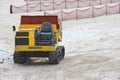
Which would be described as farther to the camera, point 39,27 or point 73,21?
point 73,21

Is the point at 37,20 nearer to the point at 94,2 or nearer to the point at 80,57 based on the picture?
the point at 80,57

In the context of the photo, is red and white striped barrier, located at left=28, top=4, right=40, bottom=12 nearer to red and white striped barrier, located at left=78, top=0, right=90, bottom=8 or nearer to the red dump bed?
red and white striped barrier, located at left=78, top=0, right=90, bottom=8

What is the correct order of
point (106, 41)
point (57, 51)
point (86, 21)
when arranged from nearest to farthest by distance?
point (57, 51) < point (106, 41) < point (86, 21)

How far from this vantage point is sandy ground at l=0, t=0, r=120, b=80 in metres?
20.0

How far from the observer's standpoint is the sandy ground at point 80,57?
20000 millimetres

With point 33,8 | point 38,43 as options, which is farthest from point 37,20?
point 33,8

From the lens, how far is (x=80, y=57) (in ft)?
80.7

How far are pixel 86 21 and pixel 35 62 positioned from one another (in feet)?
54.5

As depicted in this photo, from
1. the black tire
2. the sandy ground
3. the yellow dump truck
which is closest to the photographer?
the sandy ground

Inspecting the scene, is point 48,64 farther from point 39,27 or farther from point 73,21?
point 73,21

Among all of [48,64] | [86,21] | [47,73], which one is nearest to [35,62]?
[48,64]

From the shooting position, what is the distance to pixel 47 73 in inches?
824

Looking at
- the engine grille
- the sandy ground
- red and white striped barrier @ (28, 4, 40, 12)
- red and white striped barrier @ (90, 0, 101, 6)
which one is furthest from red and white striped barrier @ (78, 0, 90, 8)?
the engine grille

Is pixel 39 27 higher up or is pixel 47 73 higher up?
pixel 39 27
